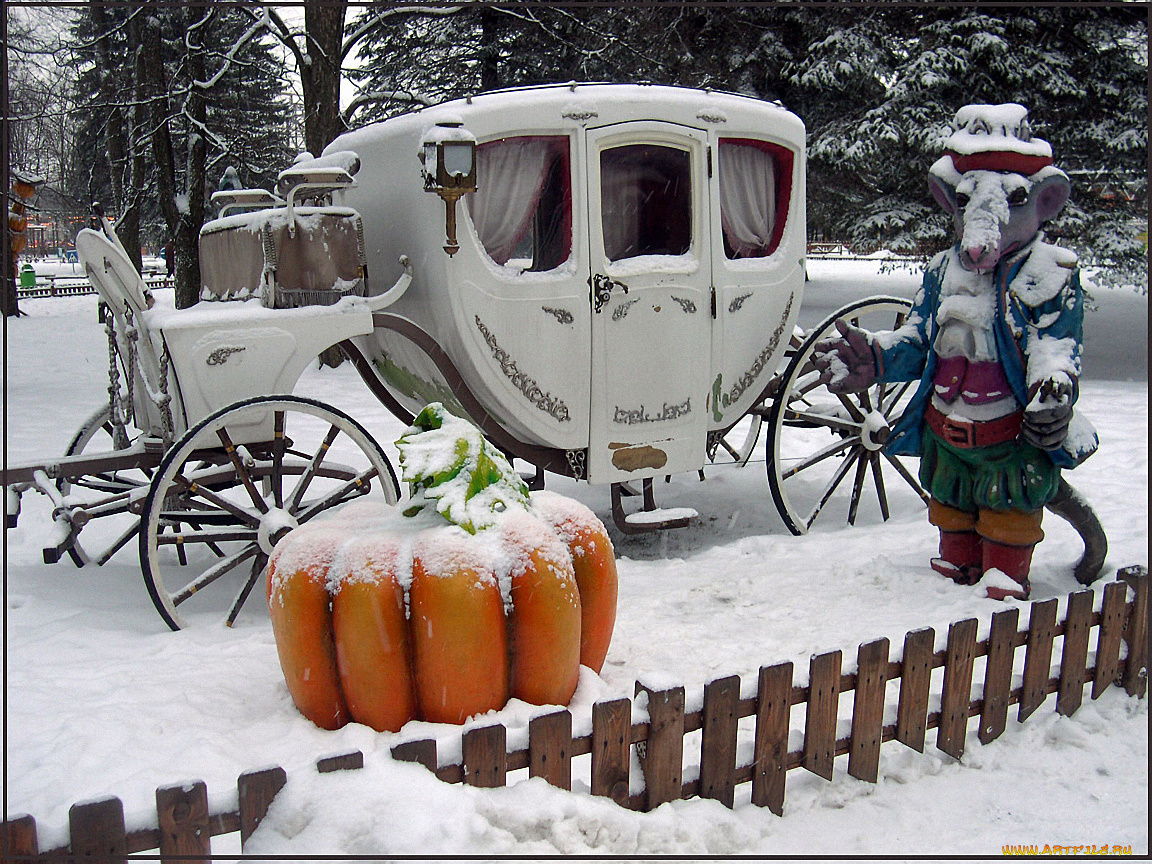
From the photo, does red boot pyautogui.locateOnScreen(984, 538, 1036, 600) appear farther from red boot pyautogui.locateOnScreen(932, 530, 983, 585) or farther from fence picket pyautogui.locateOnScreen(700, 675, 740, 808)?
fence picket pyautogui.locateOnScreen(700, 675, 740, 808)

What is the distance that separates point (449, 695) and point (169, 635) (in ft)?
5.06

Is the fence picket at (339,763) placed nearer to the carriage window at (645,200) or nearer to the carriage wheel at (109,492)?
the carriage wheel at (109,492)

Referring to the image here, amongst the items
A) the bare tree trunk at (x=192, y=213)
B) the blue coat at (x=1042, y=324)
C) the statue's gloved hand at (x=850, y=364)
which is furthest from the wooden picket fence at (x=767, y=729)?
the bare tree trunk at (x=192, y=213)

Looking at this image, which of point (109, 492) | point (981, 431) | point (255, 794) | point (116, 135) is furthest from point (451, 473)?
point (116, 135)

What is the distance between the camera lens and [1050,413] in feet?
11.7

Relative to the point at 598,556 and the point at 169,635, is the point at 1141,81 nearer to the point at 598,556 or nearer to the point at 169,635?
the point at 598,556

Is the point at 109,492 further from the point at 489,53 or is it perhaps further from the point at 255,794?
the point at 489,53

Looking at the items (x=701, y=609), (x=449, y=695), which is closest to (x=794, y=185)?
(x=701, y=609)

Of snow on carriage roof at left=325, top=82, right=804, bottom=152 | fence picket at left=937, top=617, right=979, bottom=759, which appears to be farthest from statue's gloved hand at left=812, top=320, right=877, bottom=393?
fence picket at left=937, top=617, right=979, bottom=759

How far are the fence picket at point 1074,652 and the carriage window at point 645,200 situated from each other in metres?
2.65

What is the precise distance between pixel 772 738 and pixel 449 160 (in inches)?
105

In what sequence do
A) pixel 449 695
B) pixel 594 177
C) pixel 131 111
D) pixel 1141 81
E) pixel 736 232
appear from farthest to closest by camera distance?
pixel 131 111
pixel 1141 81
pixel 736 232
pixel 594 177
pixel 449 695

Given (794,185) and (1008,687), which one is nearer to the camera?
(1008,687)

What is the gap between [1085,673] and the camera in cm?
321
